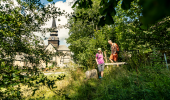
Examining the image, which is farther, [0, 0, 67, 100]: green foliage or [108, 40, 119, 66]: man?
[108, 40, 119, 66]: man

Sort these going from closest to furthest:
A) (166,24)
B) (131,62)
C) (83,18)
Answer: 1. (83,18)
2. (131,62)
3. (166,24)

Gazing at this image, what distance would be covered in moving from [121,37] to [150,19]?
40.5 ft

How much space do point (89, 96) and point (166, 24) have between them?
19.9 ft

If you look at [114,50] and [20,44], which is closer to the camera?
[20,44]

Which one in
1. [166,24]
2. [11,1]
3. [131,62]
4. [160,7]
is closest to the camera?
[160,7]

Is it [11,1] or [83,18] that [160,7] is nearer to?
[83,18]

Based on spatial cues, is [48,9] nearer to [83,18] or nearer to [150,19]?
[83,18]

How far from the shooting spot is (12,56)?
1.96m

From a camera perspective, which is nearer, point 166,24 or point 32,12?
point 32,12

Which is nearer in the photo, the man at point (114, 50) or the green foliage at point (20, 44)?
the green foliage at point (20, 44)

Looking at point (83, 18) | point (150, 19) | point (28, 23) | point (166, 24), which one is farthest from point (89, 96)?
point (166, 24)

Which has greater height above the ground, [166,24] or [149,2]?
[166,24]

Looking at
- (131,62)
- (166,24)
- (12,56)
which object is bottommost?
(131,62)

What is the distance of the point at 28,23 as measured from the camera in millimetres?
2275
